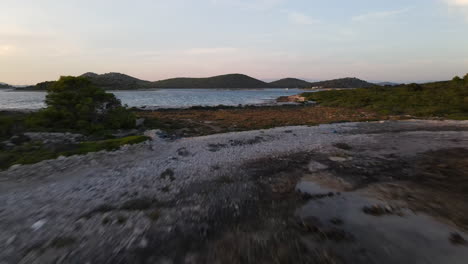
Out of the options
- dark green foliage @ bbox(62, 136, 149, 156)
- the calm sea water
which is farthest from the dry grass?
the calm sea water

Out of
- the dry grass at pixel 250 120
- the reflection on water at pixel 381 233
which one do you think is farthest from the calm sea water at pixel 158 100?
the reflection on water at pixel 381 233

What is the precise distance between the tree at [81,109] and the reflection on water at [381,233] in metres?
16.4

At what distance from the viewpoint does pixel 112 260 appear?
3.90 metres

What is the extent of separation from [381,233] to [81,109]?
63.7ft

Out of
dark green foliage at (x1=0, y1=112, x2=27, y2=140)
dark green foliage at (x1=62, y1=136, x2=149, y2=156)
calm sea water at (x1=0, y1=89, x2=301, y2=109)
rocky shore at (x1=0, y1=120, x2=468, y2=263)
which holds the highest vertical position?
dark green foliage at (x1=0, y1=112, x2=27, y2=140)

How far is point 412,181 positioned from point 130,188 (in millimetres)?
9382

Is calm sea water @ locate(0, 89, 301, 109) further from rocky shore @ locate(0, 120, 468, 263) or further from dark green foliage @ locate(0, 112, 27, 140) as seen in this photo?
rocky shore @ locate(0, 120, 468, 263)

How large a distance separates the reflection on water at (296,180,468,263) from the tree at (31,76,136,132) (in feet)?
53.9

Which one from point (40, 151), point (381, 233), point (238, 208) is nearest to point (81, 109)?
point (40, 151)

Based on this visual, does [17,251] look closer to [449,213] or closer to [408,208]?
[408,208]

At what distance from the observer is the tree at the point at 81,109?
51.6ft

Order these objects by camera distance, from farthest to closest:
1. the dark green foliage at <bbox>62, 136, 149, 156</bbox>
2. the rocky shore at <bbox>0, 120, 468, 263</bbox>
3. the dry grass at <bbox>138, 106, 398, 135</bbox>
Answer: the dry grass at <bbox>138, 106, 398, 135</bbox> → the dark green foliage at <bbox>62, 136, 149, 156</bbox> → the rocky shore at <bbox>0, 120, 468, 263</bbox>

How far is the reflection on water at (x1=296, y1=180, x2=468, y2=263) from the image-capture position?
157 inches

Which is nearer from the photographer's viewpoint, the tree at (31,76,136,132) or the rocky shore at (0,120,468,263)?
the rocky shore at (0,120,468,263)
